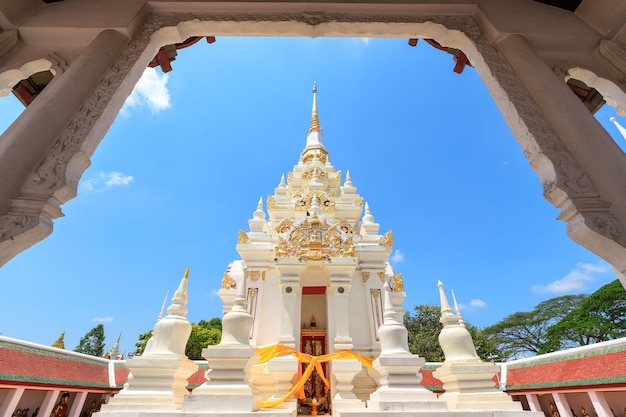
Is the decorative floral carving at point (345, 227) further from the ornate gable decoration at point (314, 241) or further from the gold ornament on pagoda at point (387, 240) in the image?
the ornate gable decoration at point (314, 241)

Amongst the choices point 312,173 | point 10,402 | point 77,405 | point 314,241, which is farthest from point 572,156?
point 77,405

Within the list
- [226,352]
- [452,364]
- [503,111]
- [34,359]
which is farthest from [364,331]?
[34,359]

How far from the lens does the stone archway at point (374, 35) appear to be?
2.61m

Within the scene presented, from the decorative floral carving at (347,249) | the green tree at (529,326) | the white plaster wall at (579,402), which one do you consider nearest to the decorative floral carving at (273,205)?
the decorative floral carving at (347,249)

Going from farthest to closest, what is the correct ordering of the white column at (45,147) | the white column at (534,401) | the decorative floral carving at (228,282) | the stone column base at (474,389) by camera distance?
the white column at (534,401), the decorative floral carving at (228,282), the stone column base at (474,389), the white column at (45,147)

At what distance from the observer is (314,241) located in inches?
362

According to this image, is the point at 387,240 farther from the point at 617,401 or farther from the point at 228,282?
the point at 617,401

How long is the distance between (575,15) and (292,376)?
26.2ft

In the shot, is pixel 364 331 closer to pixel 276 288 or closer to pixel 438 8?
pixel 276 288

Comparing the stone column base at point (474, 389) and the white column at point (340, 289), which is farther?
the white column at point (340, 289)


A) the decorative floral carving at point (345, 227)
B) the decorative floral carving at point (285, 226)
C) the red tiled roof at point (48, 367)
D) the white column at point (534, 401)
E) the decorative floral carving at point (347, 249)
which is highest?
the decorative floral carving at point (345, 227)

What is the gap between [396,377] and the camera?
5.80m

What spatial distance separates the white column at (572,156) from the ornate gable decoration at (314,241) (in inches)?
245

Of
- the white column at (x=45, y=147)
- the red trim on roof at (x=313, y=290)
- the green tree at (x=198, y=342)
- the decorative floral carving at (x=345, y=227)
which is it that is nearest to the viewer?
the white column at (x=45, y=147)
